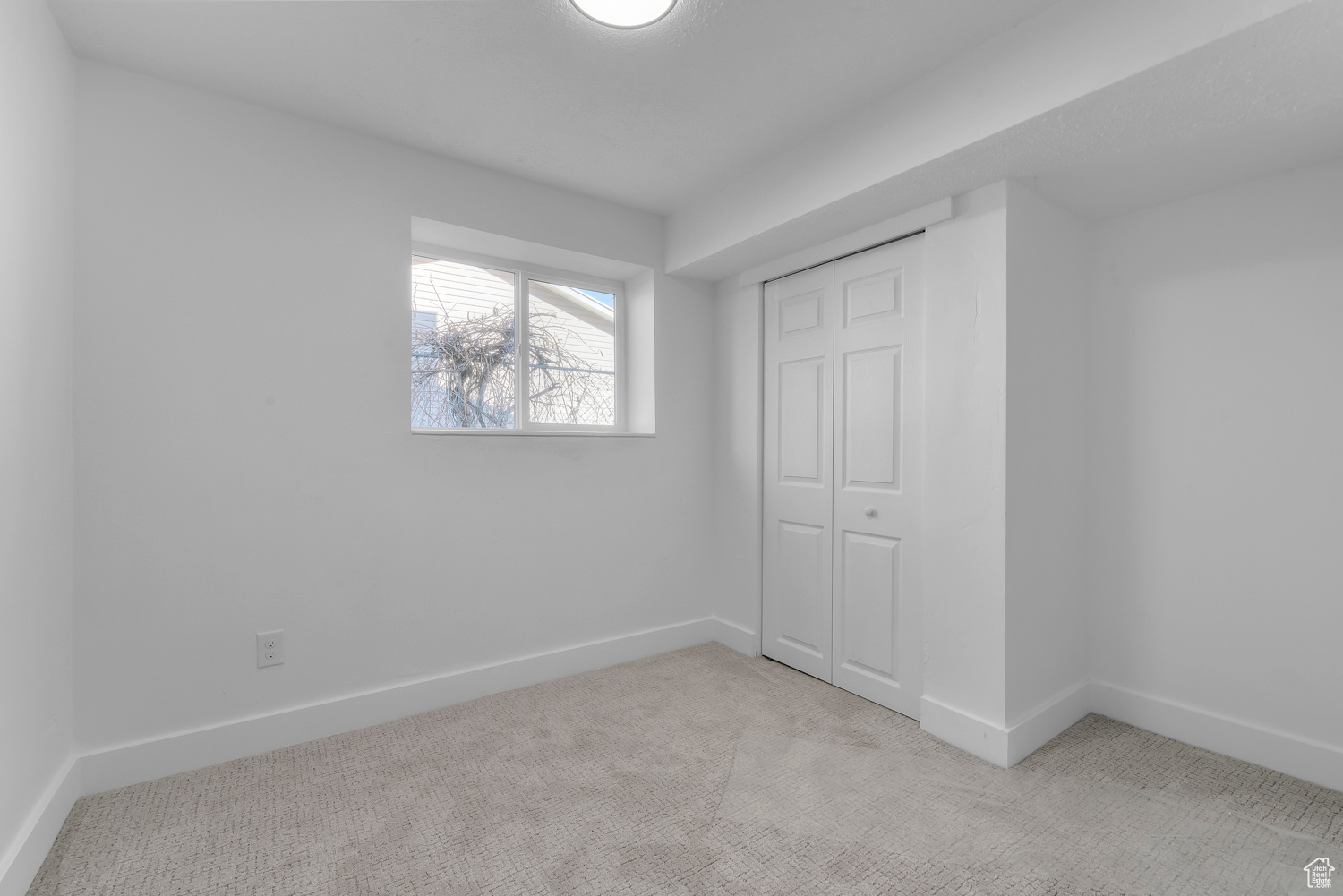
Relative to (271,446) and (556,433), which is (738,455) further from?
(271,446)

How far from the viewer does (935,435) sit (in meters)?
2.37

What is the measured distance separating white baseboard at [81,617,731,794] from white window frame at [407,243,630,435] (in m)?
1.07

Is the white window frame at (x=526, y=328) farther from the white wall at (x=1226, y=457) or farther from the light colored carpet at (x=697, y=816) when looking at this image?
the white wall at (x=1226, y=457)

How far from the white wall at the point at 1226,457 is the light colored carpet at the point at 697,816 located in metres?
0.32

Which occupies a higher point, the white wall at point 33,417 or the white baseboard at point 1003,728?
the white wall at point 33,417

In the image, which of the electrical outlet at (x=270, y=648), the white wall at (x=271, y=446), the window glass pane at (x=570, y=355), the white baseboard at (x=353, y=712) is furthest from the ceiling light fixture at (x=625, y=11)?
the white baseboard at (x=353, y=712)

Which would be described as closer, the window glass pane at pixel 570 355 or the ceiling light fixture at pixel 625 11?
the ceiling light fixture at pixel 625 11

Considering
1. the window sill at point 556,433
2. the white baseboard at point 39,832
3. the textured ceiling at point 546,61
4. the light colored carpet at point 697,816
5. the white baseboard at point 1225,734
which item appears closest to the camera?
the white baseboard at point 39,832

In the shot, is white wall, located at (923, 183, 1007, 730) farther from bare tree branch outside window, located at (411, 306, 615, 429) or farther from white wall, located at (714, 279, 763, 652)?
bare tree branch outside window, located at (411, 306, 615, 429)

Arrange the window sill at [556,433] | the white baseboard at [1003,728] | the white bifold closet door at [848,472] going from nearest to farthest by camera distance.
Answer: the white baseboard at [1003,728] → the white bifold closet door at [848,472] → the window sill at [556,433]

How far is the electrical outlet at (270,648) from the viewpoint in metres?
2.24

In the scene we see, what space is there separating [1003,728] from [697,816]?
1.11m

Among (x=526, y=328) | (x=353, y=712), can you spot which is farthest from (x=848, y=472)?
(x=353, y=712)

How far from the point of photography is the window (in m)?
2.90
